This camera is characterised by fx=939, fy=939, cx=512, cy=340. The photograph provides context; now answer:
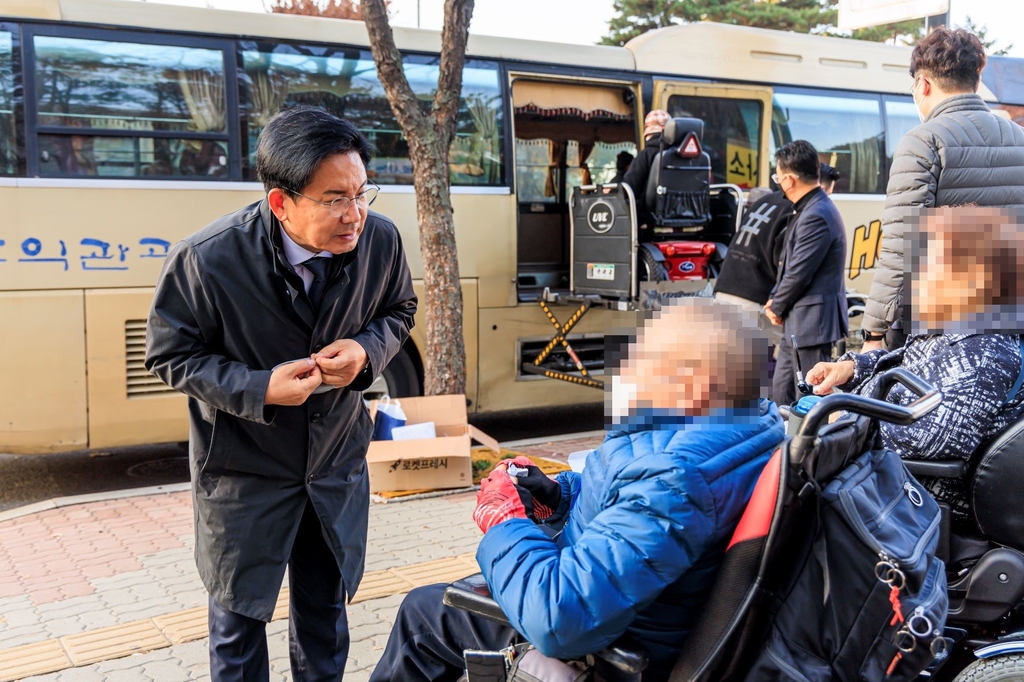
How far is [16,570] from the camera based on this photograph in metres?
4.65

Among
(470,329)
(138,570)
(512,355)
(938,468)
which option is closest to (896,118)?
(512,355)

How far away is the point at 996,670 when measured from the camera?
2412mm

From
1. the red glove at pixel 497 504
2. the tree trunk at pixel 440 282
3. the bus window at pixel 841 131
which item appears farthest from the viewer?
the bus window at pixel 841 131

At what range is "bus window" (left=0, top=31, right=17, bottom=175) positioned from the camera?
5883 millimetres

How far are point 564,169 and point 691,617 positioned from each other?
7793mm

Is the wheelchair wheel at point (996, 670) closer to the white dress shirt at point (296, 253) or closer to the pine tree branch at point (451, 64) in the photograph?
the white dress shirt at point (296, 253)

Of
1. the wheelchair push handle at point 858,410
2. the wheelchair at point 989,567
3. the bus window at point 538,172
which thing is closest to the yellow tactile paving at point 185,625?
the wheelchair at point 989,567

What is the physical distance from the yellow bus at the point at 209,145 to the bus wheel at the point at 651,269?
0.72 metres

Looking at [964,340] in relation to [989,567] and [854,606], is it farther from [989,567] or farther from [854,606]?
[854,606]

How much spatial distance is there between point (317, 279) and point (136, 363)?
418 cm

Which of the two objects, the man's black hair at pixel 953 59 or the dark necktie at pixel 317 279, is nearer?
the dark necktie at pixel 317 279

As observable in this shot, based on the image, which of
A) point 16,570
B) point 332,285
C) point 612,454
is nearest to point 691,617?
point 612,454

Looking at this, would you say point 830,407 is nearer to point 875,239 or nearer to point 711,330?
point 711,330

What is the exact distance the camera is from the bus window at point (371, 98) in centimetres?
666
